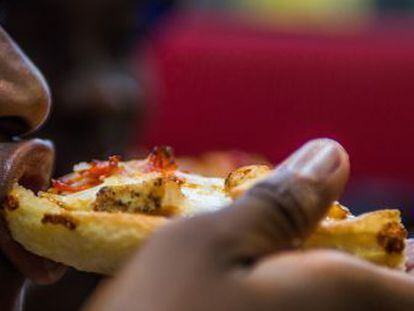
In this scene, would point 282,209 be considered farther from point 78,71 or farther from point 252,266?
point 78,71

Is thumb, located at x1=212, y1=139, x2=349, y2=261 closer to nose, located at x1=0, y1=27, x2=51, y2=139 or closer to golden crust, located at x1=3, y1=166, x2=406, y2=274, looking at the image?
golden crust, located at x1=3, y1=166, x2=406, y2=274

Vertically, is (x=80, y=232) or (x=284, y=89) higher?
(x=80, y=232)

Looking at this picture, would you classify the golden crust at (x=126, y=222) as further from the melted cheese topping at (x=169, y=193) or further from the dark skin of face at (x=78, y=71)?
the dark skin of face at (x=78, y=71)

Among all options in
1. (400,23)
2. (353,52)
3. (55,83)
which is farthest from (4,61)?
(400,23)

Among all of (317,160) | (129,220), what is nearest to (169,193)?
(129,220)

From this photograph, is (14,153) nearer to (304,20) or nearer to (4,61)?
(4,61)

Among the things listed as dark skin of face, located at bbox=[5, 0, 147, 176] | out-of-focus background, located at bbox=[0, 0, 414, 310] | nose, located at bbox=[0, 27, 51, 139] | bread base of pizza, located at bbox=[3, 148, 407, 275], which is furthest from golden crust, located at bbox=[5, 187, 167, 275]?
out-of-focus background, located at bbox=[0, 0, 414, 310]
